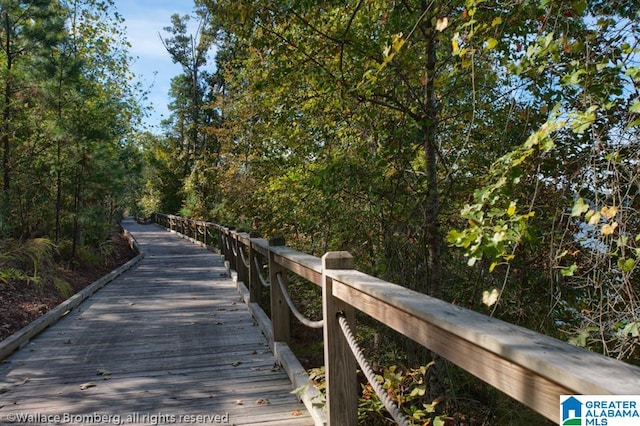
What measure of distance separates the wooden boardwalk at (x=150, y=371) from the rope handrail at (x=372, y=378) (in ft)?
3.63

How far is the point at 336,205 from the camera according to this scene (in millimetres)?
5527

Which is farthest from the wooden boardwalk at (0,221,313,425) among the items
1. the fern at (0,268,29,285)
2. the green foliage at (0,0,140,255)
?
the green foliage at (0,0,140,255)

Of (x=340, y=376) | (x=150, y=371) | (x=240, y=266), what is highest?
(x=340, y=376)

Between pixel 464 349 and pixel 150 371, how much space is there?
376cm

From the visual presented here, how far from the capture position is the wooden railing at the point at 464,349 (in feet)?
3.86

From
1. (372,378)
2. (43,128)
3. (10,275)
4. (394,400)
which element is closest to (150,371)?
(394,400)

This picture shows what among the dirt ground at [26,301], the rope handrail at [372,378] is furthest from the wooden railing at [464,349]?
the dirt ground at [26,301]

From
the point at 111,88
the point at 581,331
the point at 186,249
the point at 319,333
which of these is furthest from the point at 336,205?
the point at 111,88

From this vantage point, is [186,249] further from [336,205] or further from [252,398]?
[252,398]

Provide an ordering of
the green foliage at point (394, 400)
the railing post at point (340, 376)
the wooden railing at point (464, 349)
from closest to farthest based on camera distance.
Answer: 1. the wooden railing at point (464, 349)
2. the railing post at point (340, 376)
3. the green foliage at point (394, 400)

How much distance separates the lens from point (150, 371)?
4586 millimetres

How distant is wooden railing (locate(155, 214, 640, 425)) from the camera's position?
1177 mm

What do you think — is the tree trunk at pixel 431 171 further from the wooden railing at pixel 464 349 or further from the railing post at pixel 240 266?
the railing post at pixel 240 266

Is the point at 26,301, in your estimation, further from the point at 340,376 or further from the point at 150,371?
the point at 340,376
